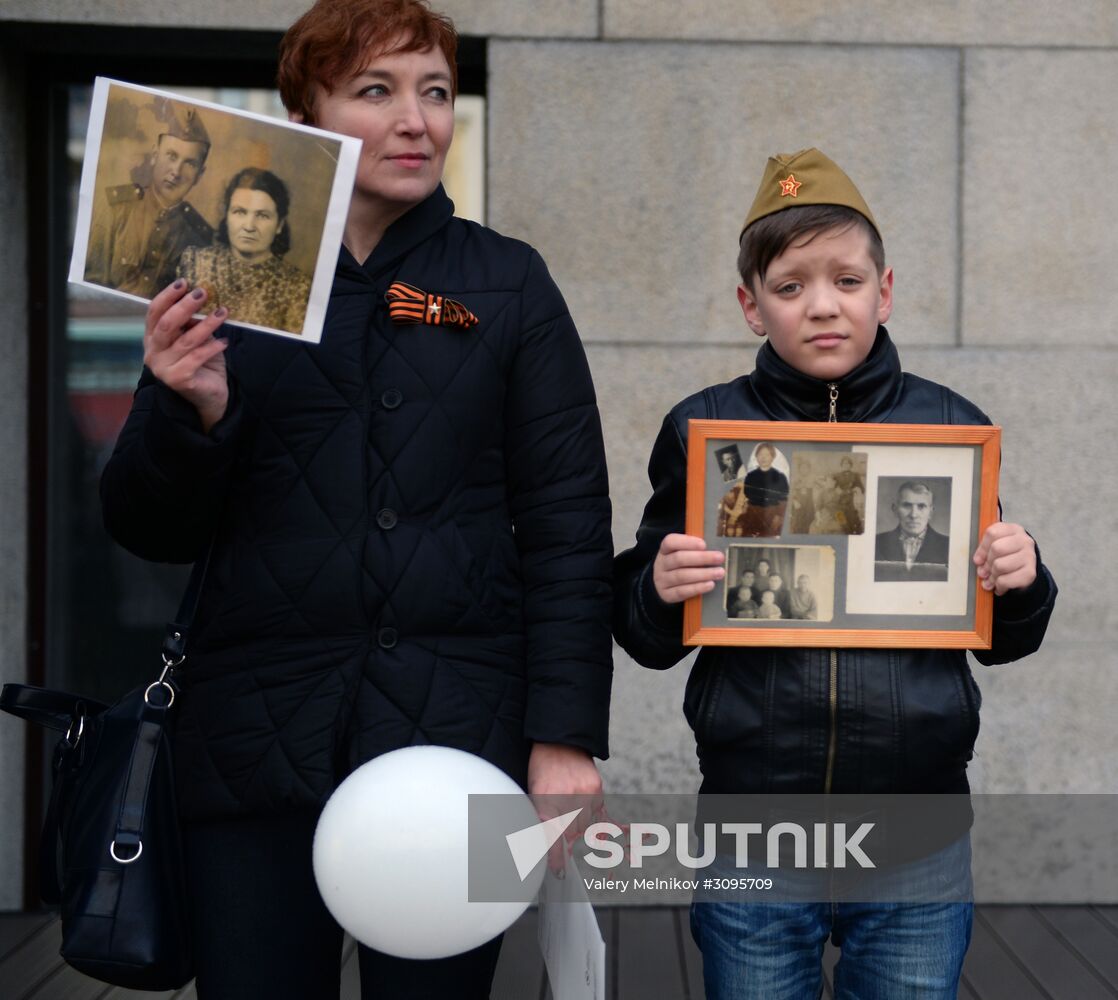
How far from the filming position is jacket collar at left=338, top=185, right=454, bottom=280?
5.98 feet

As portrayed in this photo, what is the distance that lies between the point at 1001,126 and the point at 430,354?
2.85 metres

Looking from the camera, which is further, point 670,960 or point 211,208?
point 670,960

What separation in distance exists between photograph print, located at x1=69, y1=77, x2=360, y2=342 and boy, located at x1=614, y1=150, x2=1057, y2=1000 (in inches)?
23.9

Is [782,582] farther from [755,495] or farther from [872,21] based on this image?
[872,21]

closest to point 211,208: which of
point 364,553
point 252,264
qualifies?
point 252,264

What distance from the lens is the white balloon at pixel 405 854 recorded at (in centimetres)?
156

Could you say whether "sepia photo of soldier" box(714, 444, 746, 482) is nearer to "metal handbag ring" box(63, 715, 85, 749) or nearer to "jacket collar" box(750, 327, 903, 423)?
"jacket collar" box(750, 327, 903, 423)

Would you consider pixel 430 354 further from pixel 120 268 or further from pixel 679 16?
pixel 679 16

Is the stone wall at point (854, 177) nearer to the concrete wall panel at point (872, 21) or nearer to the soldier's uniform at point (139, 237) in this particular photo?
the concrete wall panel at point (872, 21)

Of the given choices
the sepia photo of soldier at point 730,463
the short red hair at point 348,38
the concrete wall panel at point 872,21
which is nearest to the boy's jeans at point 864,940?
the sepia photo of soldier at point 730,463

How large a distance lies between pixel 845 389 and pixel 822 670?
402mm

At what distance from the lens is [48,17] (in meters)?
3.89

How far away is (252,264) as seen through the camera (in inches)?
65.0

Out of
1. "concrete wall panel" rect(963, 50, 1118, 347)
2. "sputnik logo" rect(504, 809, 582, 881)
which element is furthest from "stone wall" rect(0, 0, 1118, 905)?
"sputnik logo" rect(504, 809, 582, 881)
